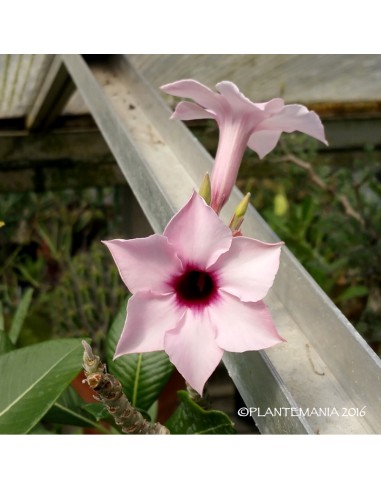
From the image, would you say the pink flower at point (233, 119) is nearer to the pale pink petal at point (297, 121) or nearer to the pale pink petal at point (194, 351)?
the pale pink petal at point (297, 121)

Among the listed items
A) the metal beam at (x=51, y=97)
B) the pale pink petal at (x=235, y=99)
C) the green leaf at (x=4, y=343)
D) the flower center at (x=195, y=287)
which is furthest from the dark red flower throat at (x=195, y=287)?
the metal beam at (x=51, y=97)

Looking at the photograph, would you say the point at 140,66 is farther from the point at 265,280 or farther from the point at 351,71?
the point at 265,280

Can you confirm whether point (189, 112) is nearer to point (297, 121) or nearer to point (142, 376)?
point (297, 121)

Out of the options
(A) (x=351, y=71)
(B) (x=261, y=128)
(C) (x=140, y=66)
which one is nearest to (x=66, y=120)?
(C) (x=140, y=66)

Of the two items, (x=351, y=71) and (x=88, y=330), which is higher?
(x=351, y=71)

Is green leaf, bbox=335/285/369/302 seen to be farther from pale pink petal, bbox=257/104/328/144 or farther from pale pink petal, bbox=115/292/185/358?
pale pink petal, bbox=115/292/185/358

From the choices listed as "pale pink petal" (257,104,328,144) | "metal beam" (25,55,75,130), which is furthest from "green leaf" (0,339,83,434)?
"metal beam" (25,55,75,130)

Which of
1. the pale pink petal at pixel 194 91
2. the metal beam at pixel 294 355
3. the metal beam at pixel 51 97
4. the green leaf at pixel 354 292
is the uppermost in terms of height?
the metal beam at pixel 51 97
